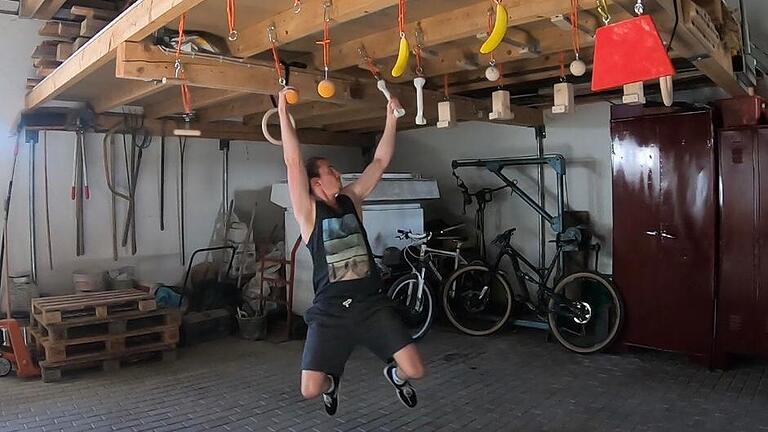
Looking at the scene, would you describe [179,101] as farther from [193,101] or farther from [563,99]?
[563,99]

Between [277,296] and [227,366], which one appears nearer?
[227,366]

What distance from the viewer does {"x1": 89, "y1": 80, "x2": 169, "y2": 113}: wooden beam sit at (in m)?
4.25

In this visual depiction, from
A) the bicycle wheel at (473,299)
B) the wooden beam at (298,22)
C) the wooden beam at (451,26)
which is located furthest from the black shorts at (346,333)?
the bicycle wheel at (473,299)

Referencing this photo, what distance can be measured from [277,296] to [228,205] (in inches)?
46.5

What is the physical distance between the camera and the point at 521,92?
575 centimetres

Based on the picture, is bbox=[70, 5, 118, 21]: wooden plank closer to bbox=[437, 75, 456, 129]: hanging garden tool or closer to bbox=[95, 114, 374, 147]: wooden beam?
bbox=[95, 114, 374, 147]: wooden beam

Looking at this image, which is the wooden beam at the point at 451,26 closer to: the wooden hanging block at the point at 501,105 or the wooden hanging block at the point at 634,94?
the wooden hanging block at the point at 501,105

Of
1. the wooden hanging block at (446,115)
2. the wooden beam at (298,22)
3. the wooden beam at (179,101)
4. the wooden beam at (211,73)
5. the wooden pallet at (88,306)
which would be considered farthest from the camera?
the wooden pallet at (88,306)

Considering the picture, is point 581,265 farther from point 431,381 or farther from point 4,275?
point 4,275

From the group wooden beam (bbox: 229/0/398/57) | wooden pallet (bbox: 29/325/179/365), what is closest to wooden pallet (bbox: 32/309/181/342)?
wooden pallet (bbox: 29/325/179/365)

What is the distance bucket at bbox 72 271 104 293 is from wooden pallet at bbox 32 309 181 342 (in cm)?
51

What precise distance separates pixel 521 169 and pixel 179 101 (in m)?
3.37

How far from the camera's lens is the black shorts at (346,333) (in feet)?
9.18

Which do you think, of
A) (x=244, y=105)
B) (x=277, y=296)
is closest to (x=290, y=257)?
(x=277, y=296)
